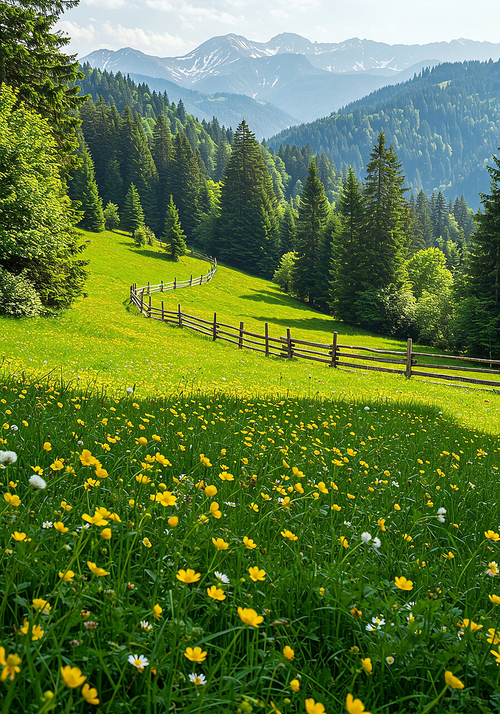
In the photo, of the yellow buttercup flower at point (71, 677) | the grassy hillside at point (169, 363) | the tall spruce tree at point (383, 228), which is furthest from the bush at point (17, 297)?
the tall spruce tree at point (383, 228)

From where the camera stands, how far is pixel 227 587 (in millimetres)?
1599

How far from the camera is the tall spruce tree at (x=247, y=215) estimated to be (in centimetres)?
6569

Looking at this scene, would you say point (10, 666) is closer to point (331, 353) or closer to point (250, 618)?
point (250, 618)

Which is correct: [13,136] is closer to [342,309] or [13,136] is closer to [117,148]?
[342,309]

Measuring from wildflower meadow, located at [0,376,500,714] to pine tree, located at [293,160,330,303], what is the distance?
51311 millimetres

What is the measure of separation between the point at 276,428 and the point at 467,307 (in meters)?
29.7

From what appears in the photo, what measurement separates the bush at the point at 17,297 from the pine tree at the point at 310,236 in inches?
1612

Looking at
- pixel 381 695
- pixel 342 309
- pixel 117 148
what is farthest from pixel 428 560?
pixel 117 148

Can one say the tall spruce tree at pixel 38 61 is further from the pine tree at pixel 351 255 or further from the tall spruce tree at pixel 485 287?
the pine tree at pixel 351 255

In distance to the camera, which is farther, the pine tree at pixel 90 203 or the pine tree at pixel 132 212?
the pine tree at pixel 132 212

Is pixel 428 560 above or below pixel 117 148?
below

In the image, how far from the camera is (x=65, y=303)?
1880cm

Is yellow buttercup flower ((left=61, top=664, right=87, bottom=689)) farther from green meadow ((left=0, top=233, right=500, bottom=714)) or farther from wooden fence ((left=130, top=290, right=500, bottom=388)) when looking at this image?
wooden fence ((left=130, top=290, right=500, bottom=388))

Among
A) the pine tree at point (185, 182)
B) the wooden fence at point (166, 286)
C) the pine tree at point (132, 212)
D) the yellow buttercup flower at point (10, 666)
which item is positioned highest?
the pine tree at point (185, 182)
